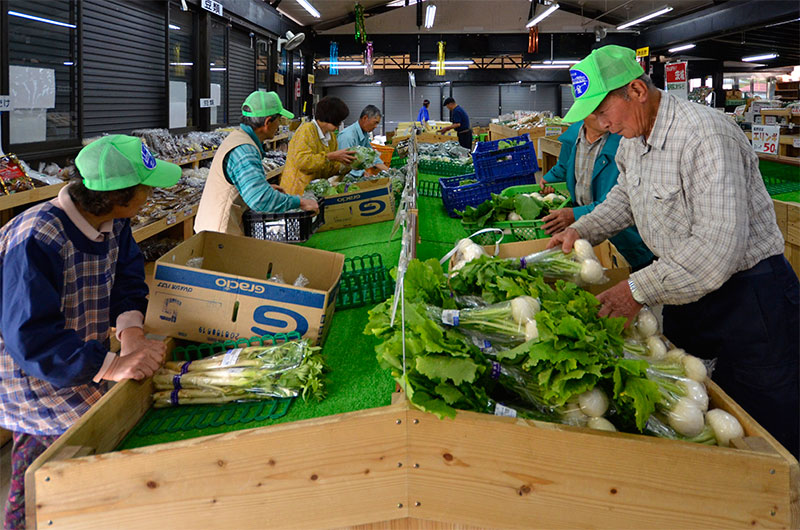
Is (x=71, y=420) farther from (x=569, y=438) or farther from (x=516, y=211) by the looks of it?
(x=516, y=211)

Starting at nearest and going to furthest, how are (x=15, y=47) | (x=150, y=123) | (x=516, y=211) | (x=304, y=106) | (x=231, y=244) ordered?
(x=231, y=244) < (x=516, y=211) < (x=15, y=47) < (x=150, y=123) < (x=304, y=106)

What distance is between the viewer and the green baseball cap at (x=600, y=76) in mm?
2053

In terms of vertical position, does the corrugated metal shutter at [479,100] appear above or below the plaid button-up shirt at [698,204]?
above

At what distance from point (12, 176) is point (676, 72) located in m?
6.41

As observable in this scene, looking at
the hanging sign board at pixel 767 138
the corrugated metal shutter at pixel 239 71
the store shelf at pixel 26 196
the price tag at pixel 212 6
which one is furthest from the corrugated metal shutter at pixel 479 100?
the store shelf at pixel 26 196

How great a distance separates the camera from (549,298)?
6.57 feet

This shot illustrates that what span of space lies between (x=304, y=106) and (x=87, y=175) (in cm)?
1360

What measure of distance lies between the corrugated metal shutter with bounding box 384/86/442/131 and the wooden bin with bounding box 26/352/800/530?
2438 cm

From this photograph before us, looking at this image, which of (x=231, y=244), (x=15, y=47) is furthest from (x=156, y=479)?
(x=15, y=47)

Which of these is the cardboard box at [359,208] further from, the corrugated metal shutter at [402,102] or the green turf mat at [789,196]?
the corrugated metal shutter at [402,102]

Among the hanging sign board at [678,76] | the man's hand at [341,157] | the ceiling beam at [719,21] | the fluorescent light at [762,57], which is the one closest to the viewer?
the man's hand at [341,157]

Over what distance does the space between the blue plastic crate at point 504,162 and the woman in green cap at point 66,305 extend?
3223mm

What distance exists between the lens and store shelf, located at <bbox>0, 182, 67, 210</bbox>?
3720 mm

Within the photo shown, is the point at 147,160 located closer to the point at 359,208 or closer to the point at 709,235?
the point at 709,235
